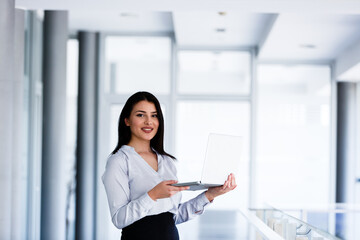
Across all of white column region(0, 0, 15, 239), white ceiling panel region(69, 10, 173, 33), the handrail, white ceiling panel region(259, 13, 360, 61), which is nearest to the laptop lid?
the handrail

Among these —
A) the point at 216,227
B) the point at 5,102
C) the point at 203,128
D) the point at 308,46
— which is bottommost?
the point at 216,227

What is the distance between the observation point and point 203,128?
6.25 metres

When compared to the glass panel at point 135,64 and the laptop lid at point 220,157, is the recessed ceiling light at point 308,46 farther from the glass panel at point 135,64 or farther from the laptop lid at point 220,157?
the laptop lid at point 220,157

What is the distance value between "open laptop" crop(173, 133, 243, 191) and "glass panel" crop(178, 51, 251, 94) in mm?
4375

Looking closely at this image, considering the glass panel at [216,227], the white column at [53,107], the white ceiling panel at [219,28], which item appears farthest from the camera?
the glass panel at [216,227]

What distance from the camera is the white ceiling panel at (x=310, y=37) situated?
4.15m

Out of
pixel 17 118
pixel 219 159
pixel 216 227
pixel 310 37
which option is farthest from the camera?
pixel 216 227

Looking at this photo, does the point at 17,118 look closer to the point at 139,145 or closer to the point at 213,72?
the point at 139,145

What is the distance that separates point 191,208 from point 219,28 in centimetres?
340

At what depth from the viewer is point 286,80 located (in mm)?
6246

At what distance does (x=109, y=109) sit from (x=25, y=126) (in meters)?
1.30

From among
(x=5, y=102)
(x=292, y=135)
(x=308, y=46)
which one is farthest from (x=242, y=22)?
(x=5, y=102)

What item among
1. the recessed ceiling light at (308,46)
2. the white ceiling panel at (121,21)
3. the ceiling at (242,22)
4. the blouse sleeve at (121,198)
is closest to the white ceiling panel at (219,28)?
the ceiling at (242,22)

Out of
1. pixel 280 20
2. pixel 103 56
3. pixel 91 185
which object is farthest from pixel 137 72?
pixel 280 20
